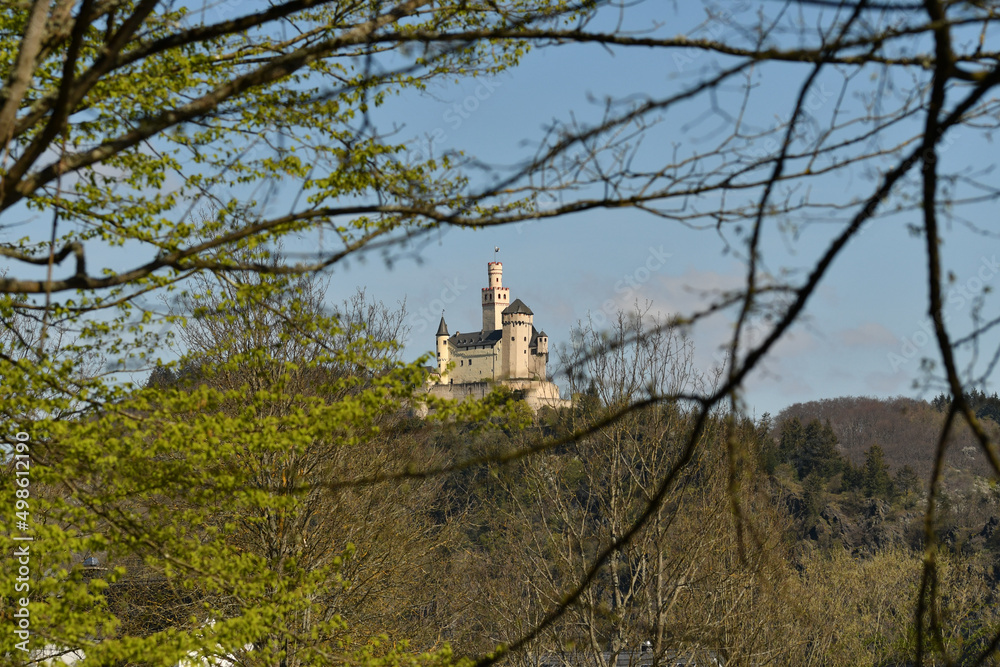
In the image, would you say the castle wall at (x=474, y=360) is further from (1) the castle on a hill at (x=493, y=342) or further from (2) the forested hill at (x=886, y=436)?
(2) the forested hill at (x=886, y=436)

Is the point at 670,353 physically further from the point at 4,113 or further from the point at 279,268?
the point at 4,113

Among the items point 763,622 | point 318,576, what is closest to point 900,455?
point 763,622

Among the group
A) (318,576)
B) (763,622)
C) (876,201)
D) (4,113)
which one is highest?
(4,113)

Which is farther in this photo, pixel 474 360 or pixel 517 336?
pixel 474 360

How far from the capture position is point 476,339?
10381 centimetres

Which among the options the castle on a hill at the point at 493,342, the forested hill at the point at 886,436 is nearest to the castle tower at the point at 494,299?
the castle on a hill at the point at 493,342

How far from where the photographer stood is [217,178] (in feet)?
17.2

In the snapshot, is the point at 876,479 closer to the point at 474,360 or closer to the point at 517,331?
the point at 517,331

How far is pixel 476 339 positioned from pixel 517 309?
648 centimetres

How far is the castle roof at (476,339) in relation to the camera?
335 feet

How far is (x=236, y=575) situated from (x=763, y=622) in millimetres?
10585

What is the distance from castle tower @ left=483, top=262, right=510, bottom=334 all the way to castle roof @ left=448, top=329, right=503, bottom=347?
1.05 m

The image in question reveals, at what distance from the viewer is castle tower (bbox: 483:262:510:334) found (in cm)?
10625

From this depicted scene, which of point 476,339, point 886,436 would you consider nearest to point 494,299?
point 476,339
